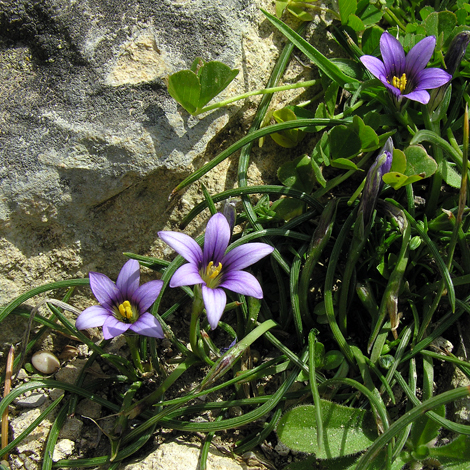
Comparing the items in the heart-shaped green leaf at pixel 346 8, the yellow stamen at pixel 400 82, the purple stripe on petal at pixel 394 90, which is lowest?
the purple stripe on petal at pixel 394 90

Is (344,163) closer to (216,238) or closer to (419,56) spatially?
(419,56)

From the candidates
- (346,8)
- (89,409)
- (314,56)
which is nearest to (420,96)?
(314,56)

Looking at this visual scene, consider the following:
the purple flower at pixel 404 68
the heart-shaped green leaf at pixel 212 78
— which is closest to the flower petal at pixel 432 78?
the purple flower at pixel 404 68

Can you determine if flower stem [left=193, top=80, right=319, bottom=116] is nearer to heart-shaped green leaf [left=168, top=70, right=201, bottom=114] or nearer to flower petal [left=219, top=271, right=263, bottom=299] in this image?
heart-shaped green leaf [left=168, top=70, right=201, bottom=114]

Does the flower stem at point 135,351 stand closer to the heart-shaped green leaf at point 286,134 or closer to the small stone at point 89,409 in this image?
the small stone at point 89,409

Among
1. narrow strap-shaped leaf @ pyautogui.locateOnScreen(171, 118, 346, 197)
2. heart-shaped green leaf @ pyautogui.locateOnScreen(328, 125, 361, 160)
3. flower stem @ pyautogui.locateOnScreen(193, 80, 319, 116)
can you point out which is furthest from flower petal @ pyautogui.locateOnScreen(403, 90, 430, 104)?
flower stem @ pyautogui.locateOnScreen(193, 80, 319, 116)

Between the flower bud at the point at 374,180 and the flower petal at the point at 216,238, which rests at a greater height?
the flower bud at the point at 374,180

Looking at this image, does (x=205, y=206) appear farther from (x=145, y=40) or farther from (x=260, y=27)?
(x=260, y=27)
